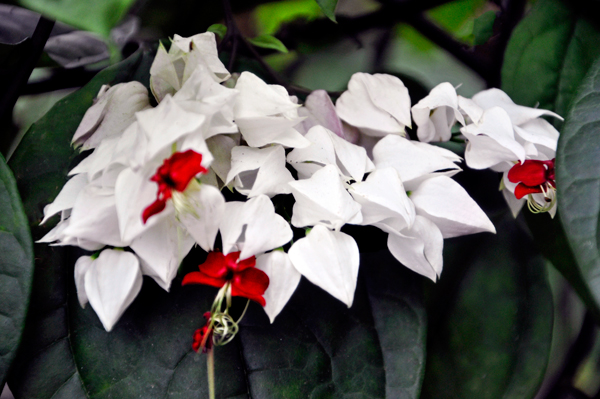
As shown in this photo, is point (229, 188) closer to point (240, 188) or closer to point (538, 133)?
point (240, 188)

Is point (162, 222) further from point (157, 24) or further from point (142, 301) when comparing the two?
point (157, 24)

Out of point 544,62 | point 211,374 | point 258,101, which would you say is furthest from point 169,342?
point 544,62

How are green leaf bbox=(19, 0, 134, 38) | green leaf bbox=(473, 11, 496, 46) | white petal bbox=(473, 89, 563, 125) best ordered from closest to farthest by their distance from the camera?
1. green leaf bbox=(19, 0, 134, 38)
2. white petal bbox=(473, 89, 563, 125)
3. green leaf bbox=(473, 11, 496, 46)

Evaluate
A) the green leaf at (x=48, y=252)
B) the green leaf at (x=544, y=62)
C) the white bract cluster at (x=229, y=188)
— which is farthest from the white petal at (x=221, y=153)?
the green leaf at (x=544, y=62)

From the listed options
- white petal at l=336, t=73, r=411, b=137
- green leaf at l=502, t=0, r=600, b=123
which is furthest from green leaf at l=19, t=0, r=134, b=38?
green leaf at l=502, t=0, r=600, b=123

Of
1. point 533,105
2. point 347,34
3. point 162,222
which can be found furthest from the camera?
point 347,34

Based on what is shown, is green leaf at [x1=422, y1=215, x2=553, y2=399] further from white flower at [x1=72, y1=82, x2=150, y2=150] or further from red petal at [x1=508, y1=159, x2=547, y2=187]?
white flower at [x1=72, y1=82, x2=150, y2=150]

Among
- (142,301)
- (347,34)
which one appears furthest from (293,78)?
(142,301)
